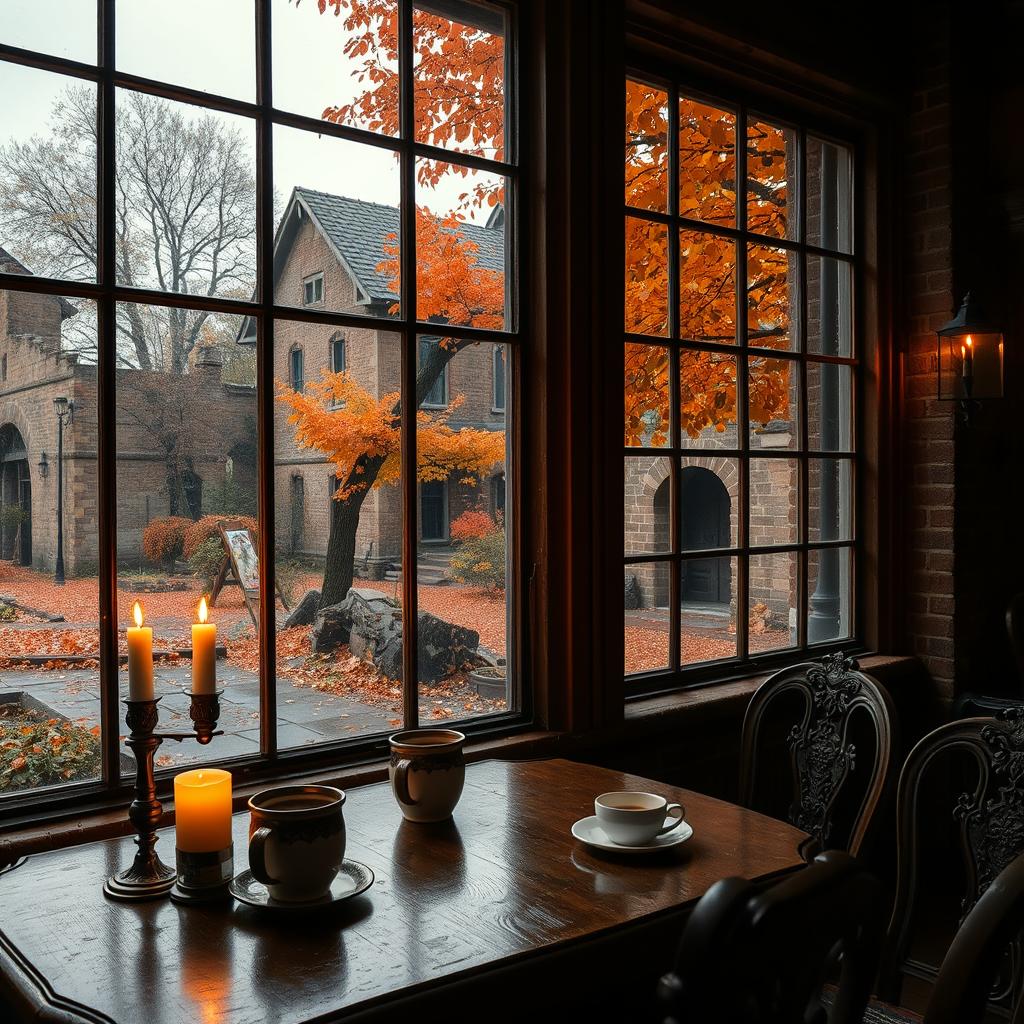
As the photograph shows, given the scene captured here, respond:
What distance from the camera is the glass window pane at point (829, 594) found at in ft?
10.7

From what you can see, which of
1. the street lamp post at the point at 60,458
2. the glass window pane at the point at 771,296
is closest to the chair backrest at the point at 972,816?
the street lamp post at the point at 60,458

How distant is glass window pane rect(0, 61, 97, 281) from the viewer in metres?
1.72

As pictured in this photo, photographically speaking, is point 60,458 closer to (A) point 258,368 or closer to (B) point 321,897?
(A) point 258,368

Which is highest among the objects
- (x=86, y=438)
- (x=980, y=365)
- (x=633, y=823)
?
(x=980, y=365)

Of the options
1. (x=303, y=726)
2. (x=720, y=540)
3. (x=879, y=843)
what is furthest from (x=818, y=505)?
(x=303, y=726)

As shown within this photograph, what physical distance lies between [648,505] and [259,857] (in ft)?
5.47

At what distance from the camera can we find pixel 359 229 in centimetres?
216

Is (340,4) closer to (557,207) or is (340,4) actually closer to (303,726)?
(557,207)

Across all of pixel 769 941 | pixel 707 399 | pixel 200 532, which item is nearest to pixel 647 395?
pixel 707 399

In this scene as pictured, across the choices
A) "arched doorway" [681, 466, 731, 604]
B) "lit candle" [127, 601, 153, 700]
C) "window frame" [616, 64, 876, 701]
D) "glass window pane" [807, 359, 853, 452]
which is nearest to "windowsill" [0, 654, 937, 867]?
"window frame" [616, 64, 876, 701]

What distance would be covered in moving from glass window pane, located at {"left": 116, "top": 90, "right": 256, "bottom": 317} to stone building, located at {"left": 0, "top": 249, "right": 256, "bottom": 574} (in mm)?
72

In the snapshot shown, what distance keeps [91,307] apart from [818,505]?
2322 millimetres

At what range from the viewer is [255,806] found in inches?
51.3

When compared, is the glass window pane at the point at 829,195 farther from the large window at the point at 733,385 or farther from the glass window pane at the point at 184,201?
the glass window pane at the point at 184,201
